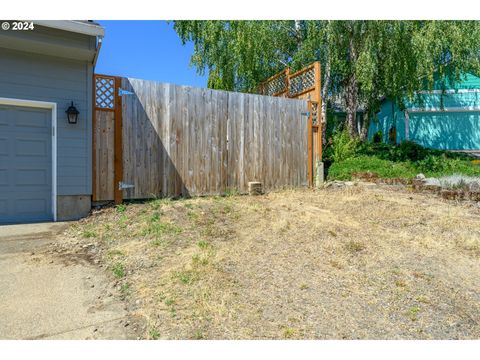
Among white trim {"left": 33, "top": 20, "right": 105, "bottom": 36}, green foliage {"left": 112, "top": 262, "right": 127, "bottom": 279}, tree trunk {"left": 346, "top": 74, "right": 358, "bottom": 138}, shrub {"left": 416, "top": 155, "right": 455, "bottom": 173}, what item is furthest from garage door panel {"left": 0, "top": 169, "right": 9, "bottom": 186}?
tree trunk {"left": 346, "top": 74, "right": 358, "bottom": 138}

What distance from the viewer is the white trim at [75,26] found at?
14.8 ft

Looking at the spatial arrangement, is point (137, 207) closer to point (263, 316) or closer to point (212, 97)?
point (212, 97)

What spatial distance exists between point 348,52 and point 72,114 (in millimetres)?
9286

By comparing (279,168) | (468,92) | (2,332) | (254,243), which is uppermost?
(468,92)

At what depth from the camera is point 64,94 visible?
16.9 ft

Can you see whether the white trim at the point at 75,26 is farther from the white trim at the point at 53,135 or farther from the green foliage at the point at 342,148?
the green foliage at the point at 342,148

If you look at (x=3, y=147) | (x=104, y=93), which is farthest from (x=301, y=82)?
(x=3, y=147)

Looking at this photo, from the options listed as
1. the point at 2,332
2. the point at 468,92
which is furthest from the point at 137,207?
the point at 468,92

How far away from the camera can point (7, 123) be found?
16.1ft

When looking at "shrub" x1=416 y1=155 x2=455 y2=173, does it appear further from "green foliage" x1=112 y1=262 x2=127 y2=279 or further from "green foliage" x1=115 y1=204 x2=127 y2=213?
"green foliage" x1=112 y1=262 x2=127 y2=279

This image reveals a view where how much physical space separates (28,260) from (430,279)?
4105mm

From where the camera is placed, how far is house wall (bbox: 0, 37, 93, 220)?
489 cm

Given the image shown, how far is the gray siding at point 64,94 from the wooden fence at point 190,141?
0.17 meters

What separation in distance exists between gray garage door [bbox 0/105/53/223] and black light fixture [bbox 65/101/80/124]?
396 millimetres
